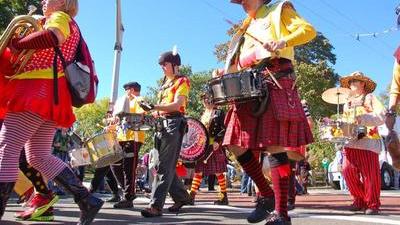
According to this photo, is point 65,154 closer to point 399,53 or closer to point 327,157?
point 399,53

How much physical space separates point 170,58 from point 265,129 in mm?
2377

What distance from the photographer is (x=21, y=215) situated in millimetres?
4898

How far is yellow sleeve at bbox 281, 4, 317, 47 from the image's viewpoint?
4023mm

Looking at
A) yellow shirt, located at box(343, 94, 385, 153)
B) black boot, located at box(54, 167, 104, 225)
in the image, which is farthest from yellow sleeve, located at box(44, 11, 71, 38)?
yellow shirt, located at box(343, 94, 385, 153)

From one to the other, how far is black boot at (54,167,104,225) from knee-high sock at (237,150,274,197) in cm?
125

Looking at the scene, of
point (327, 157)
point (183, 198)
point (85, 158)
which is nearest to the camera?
point (183, 198)

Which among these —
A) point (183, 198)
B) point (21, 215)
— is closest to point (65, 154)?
point (183, 198)

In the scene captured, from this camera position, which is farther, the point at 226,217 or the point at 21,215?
the point at 226,217

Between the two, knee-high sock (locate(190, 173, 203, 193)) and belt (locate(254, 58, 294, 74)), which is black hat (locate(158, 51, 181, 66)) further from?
knee-high sock (locate(190, 173, 203, 193))

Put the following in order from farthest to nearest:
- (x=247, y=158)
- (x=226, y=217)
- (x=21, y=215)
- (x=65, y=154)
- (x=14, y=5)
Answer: (x=14, y=5), (x=65, y=154), (x=226, y=217), (x=21, y=215), (x=247, y=158)

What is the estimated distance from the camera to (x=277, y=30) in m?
4.23

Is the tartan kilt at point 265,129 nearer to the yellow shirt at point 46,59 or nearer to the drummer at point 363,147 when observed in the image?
the yellow shirt at point 46,59

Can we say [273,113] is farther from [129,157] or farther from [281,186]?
[129,157]

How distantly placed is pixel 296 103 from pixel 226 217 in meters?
1.80
